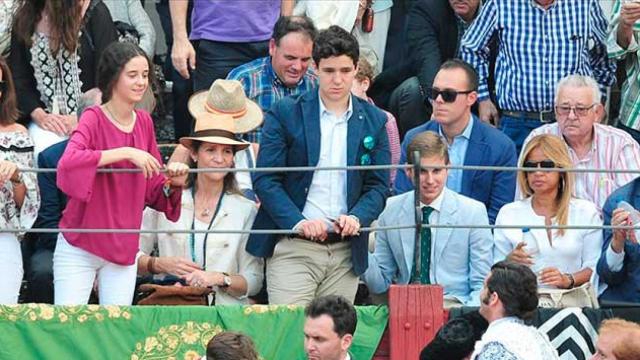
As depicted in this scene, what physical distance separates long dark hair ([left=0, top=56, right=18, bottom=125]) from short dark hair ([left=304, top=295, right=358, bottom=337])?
242 cm

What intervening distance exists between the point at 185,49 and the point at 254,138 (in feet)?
2.85

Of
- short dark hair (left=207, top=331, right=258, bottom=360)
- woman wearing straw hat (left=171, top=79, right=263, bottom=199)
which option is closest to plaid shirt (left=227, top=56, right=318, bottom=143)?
woman wearing straw hat (left=171, top=79, right=263, bottom=199)

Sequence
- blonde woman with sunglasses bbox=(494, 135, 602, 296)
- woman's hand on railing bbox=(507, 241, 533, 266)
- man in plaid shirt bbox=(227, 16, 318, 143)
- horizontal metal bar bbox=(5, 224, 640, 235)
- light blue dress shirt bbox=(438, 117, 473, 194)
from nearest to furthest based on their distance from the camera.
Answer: horizontal metal bar bbox=(5, 224, 640, 235) → woman's hand on railing bbox=(507, 241, 533, 266) → blonde woman with sunglasses bbox=(494, 135, 602, 296) → light blue dress shirt bbox=(438, 117, 473, 194) → man in plaid shirt bbox=(227, 16, 318, 143)

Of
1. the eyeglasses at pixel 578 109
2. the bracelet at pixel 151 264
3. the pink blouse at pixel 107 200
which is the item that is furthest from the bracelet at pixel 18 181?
the eyeglasses at pixel 578 109

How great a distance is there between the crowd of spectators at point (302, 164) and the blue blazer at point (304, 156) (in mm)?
12

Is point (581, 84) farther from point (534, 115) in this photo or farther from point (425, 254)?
point (425, 254)

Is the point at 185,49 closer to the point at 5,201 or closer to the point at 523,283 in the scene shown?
the point at 5,201

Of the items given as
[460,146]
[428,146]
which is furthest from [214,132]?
[460,146]

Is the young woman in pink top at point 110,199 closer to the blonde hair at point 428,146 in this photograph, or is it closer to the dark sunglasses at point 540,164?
the blonde hair at point 428,146

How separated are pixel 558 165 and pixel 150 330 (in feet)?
8.68

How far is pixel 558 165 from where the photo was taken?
10.3m

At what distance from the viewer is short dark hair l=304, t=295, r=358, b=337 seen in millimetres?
9102

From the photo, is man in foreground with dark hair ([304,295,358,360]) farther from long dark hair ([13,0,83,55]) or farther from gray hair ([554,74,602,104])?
long dark hair ([13,0,83,55])

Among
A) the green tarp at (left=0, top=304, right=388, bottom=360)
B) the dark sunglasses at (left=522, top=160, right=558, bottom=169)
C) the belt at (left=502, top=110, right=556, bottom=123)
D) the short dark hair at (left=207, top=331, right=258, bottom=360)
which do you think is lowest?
the green tarp at (left=0, top=304, right=388, bottom=360)
